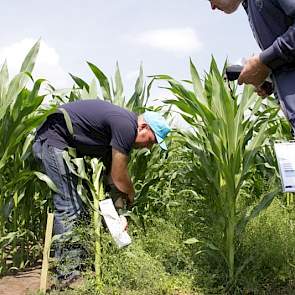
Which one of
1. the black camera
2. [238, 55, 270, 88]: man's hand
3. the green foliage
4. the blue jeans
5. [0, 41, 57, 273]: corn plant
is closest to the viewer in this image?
[238, 55, 270, 88]: man's hand

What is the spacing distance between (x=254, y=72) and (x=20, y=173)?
1.96 m

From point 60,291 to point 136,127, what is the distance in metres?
1.04

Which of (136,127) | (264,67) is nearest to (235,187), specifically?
(136,127)

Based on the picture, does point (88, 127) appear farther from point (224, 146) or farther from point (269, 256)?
point (269, 256)

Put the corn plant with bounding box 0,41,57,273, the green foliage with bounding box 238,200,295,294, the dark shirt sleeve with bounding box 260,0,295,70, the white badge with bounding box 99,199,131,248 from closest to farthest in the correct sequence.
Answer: the dark shirt sleeve with bounding box 260,0,295,70 < the white badge with bounding box 99,199,131,248 < the green foliage with bounding box 238,200,295,294 < the corn plant with bounding box 0,41,57,273

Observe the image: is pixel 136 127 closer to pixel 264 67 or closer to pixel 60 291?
pixel 60 291

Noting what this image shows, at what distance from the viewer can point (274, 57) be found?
2014 millimetres

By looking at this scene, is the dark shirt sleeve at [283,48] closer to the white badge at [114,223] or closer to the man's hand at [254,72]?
the man's hand at [254,72]

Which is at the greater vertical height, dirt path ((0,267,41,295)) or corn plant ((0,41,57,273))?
corn plant ((0,41,57,273))

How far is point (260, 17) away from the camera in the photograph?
208 cm

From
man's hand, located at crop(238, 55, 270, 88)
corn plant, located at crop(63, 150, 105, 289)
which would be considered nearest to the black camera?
man's hand, located at crop(238, 55, 270, 88)

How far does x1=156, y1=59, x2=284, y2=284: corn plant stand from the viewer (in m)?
3.32

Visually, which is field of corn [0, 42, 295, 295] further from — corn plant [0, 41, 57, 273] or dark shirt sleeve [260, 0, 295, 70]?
dark shirt sleeve [260, 0, 295, 70]

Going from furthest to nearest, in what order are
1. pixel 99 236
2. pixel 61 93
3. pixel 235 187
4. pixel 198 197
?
pixel 61 93 → pixel 198 197 → pixel 235 187 → pixel 99 236
